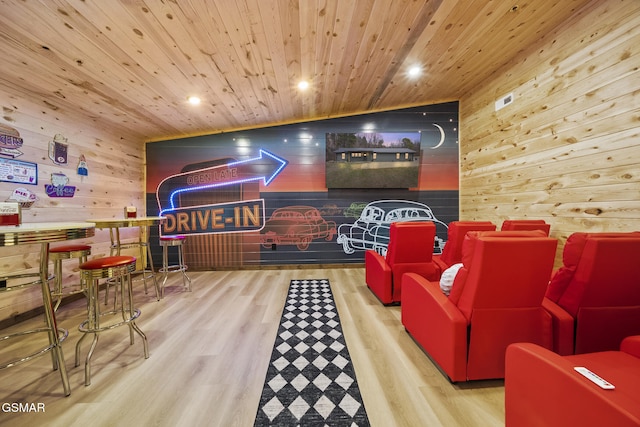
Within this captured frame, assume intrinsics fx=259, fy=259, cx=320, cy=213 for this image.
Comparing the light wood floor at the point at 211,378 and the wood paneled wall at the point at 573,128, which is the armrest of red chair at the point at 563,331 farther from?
the wood paneled wall at the point at 573,128

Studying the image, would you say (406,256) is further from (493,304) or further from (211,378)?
(211,378)

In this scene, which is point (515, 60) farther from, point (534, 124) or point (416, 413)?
point (416, 413)

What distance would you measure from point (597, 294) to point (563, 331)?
304 millimetres

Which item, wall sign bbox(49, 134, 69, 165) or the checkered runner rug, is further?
wall sign bbox(49, 134, 69, 165)

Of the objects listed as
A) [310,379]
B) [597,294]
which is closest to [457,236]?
[597,294]

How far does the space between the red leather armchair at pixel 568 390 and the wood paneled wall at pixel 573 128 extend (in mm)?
2077

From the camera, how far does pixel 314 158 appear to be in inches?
205

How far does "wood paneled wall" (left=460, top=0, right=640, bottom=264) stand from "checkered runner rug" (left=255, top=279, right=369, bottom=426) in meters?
2.91

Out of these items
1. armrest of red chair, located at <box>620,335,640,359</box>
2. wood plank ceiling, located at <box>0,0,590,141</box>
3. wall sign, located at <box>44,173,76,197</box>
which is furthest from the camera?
wall sign, located at <box>44,173,76,197</box>

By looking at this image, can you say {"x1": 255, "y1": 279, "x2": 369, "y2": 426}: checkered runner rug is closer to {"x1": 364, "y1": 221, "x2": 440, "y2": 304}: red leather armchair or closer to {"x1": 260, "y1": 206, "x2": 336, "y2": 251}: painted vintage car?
{"x1": 364, "y1": 221, "x2": 440, "y2": 304}: red leather armchair

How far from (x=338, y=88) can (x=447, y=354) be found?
3.66m

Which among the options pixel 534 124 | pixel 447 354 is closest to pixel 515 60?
pixel 534 124

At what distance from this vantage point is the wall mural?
5082mm

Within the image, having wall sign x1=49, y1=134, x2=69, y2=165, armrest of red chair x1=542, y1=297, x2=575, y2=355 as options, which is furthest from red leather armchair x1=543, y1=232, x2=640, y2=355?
wall sign x1=49, y1=134, x2=69, y2=165
